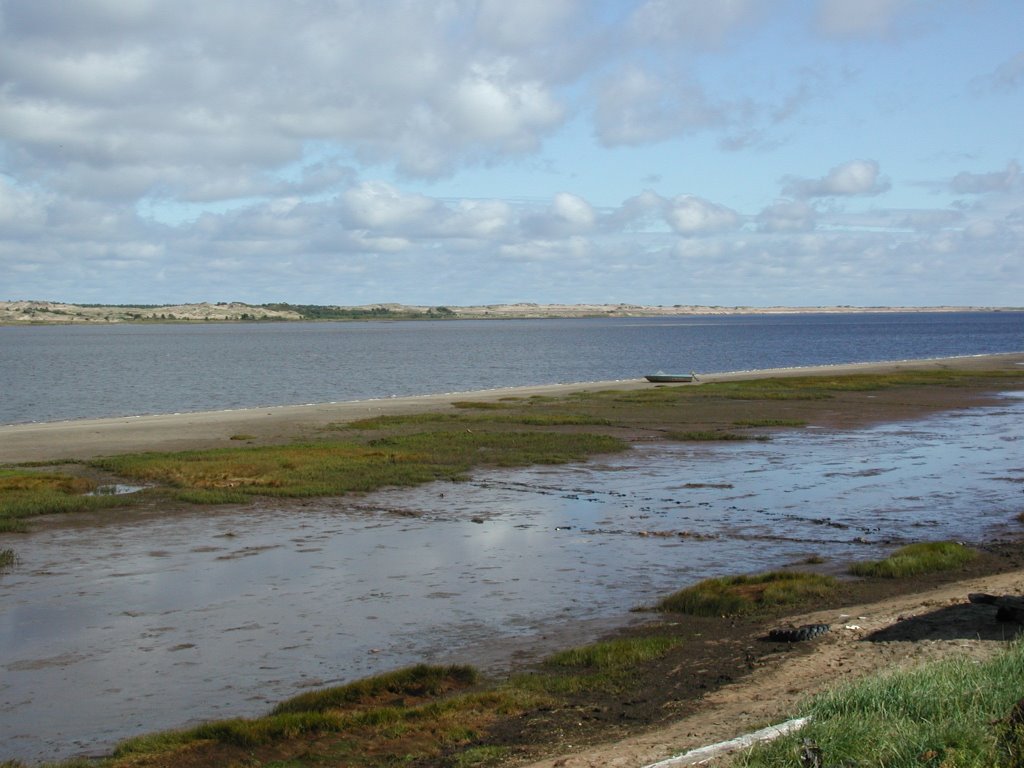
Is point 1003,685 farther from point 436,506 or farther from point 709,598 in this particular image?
point 436,506

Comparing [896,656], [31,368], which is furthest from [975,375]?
[31,368]

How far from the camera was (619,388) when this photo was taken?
6675 cm

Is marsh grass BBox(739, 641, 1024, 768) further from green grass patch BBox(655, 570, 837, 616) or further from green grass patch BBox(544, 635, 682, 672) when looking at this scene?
green grass patch BBox(655, 570, 837, 616)

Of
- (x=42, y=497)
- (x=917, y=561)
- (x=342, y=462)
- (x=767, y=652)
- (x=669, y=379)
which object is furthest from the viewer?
(x=669, y=379)

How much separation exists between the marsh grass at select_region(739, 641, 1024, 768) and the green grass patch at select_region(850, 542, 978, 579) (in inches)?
319

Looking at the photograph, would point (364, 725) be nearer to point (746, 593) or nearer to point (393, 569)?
point (746, 593)

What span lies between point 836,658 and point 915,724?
3.79m

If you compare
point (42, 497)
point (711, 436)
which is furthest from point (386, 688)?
point (711, 436)

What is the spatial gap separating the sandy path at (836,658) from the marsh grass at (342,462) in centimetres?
1662

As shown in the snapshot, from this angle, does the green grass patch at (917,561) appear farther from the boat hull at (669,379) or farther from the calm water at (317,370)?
the boat hull at (669,379)

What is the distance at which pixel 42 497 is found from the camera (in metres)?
26.0

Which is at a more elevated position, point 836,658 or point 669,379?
point 836,658

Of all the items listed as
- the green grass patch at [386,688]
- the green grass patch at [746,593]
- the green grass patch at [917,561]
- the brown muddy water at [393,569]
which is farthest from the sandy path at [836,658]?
the brown muddy water at [393,569]

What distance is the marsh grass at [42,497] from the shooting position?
79.6ft
